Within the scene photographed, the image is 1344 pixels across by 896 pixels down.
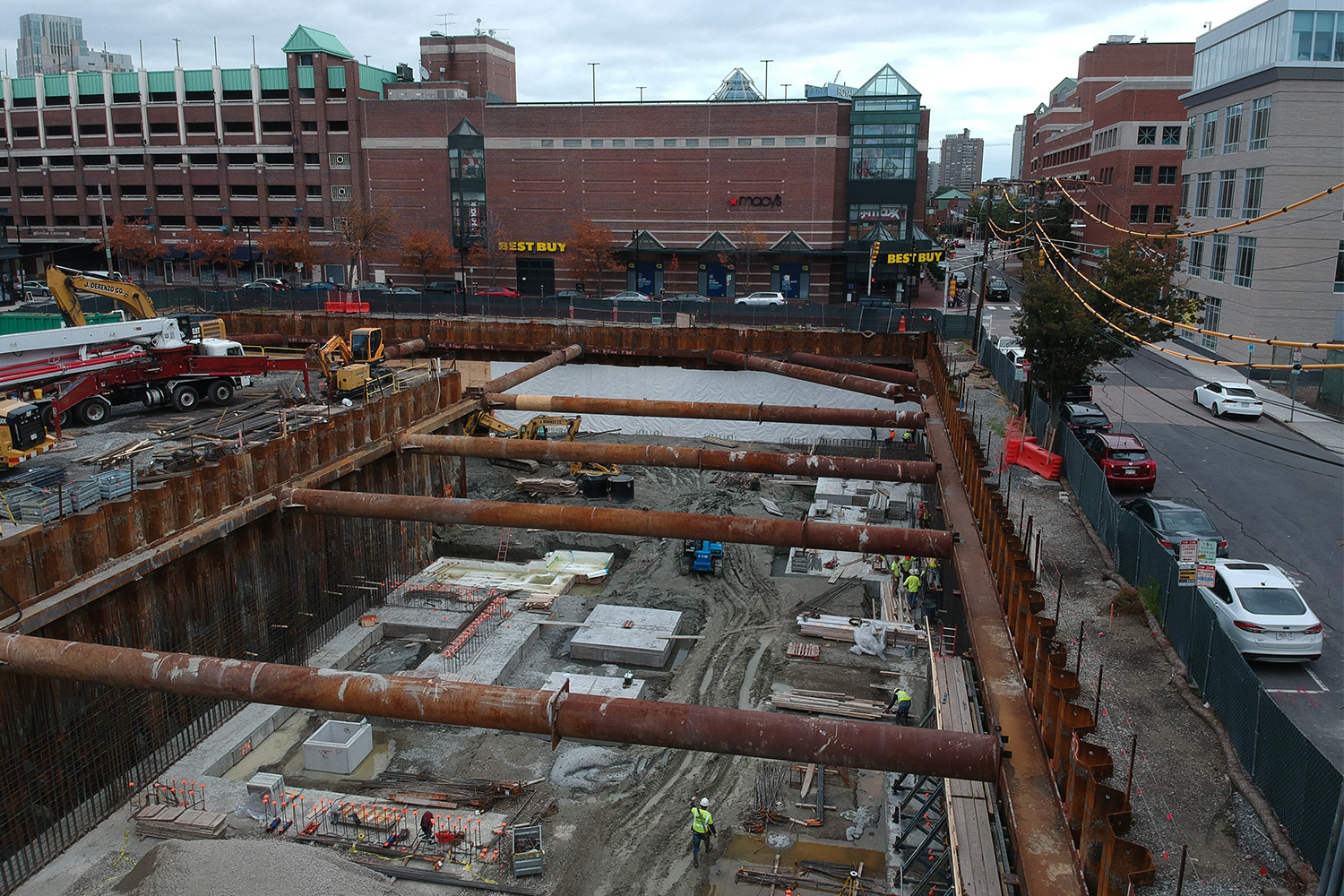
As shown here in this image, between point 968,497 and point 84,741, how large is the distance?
18.4 metres

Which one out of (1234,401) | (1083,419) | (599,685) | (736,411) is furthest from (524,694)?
(1234,401)

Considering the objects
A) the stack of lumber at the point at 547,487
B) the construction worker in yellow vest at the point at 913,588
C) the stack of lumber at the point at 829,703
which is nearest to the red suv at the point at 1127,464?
the construction worker in yellow vest at the point at 913,588

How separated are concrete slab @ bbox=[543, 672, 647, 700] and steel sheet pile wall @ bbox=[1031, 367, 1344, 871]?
34.9ft

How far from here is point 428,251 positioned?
68312 mm

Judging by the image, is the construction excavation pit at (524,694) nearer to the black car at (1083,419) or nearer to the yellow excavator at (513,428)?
the yellow excavator at (513,428)

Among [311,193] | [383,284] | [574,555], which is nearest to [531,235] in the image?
[383,284]

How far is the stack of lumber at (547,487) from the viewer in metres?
35.9

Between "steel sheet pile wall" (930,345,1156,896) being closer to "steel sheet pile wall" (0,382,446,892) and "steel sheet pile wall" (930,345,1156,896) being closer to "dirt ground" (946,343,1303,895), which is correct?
"dirt ground" (946,343,1303,895)

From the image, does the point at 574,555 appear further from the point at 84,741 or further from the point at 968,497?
the point at 84,741

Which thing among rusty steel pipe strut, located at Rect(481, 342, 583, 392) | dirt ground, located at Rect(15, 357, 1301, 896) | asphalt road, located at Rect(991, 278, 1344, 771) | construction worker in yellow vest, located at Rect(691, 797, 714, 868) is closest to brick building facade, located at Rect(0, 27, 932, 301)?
asphalt road, located at Rect(991, 278, 1344, 771)

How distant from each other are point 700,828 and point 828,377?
1904cm

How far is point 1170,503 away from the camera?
22.3 meters

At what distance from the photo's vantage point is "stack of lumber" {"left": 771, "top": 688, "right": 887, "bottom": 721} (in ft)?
63.0

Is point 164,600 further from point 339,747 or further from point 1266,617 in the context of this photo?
point 1266,617
